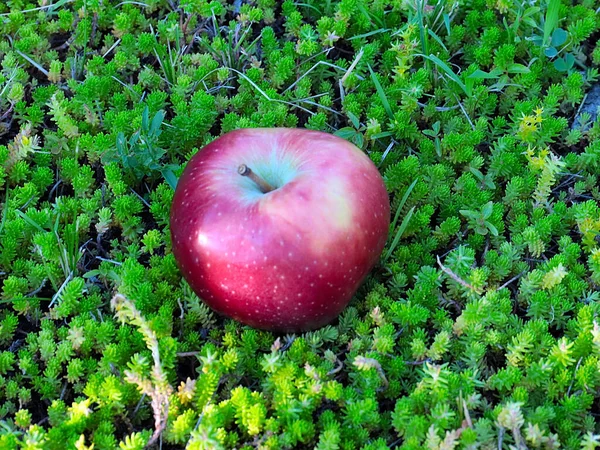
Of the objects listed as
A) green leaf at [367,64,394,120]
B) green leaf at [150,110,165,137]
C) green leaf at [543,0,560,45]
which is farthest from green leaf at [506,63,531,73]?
green leaf at [150,110,165,137]

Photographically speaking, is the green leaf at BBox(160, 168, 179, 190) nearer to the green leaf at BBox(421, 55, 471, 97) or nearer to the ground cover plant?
the ground cover plant

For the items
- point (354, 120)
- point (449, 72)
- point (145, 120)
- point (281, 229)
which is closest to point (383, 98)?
point (354, 120)

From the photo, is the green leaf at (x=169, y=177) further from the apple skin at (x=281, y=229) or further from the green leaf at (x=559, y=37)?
the green leaf at (x=559, y=37)

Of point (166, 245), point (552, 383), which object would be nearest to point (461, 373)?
point (552, 383)

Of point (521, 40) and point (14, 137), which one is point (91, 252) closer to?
point (14, 137)

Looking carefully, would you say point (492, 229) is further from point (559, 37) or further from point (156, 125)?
point (156, 125)
